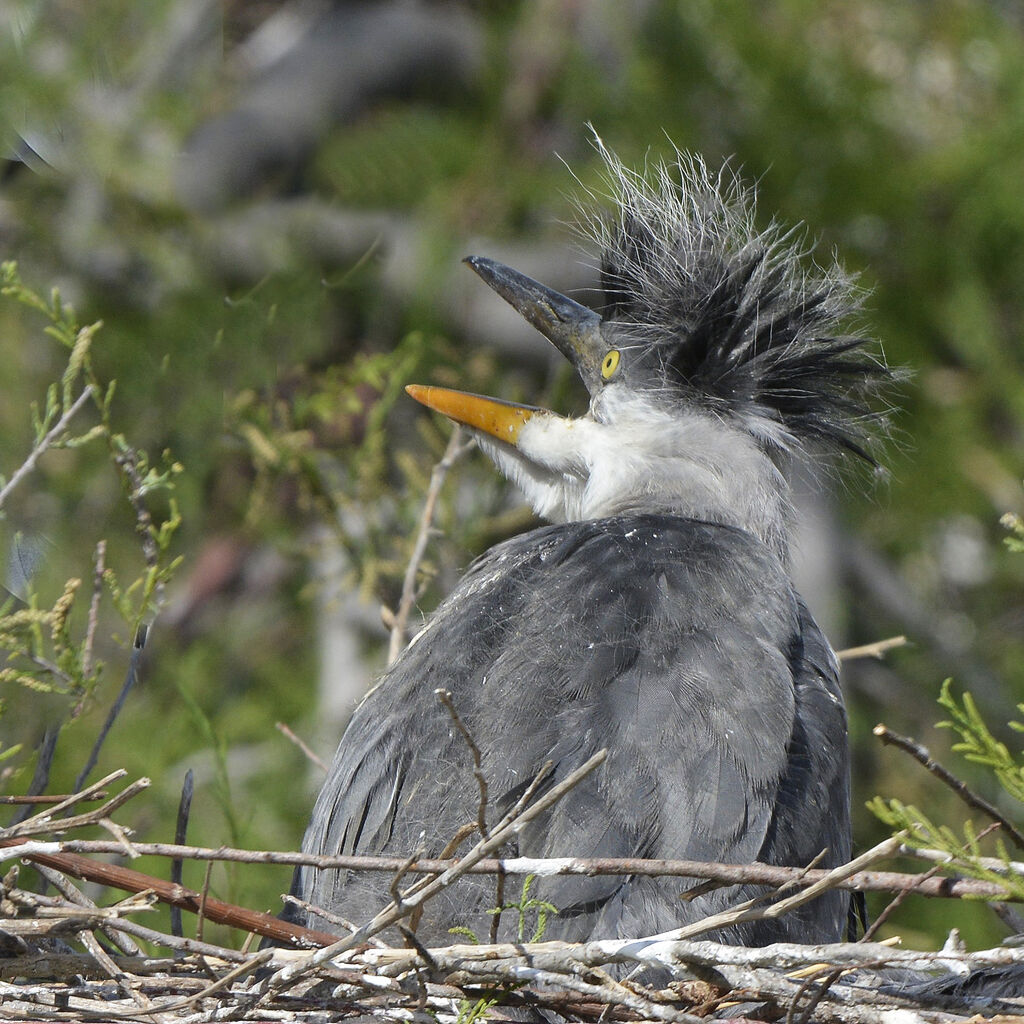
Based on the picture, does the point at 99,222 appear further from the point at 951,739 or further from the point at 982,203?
the point at 951,739

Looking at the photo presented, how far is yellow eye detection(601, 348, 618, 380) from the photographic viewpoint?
10.8ft

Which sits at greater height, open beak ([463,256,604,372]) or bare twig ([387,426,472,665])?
open beak ([463,256,604,372])

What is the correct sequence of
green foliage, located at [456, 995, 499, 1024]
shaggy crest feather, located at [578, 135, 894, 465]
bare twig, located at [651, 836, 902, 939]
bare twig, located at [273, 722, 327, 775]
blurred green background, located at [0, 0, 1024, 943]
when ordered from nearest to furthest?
bare twig, located at [651, 836, 902, 939], green foliage, located at [456, 995, 499, 1024], bare twig, located at [273, 722, 327, 775], shaggy crest feather, located at [578, 135, 894, 465], blurred green background, located at [0, 0, 1024, 943]

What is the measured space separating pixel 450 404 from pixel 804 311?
93 centimetres

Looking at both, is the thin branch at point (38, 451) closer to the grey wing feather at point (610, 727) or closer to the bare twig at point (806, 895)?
the grey wing feather at point (610, 727)

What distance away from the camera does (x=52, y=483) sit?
4.61 meters

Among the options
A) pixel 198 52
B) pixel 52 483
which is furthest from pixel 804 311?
pixel 198 52

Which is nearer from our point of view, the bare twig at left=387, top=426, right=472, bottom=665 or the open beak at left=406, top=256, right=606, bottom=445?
the bare twig at left=387, top=426, right=472, bottom=665

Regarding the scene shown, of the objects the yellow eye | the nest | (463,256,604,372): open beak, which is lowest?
the nest

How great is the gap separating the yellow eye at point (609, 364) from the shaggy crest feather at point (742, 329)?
69mm

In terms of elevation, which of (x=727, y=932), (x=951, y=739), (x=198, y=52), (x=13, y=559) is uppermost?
(x=198, y=52)

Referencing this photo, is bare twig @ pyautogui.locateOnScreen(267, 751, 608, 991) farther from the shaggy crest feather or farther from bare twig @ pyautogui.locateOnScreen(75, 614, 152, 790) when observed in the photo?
the shaggy crest feather

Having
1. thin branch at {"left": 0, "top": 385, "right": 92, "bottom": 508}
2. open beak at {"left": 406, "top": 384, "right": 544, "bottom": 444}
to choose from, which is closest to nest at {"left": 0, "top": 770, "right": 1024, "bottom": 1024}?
thin branch at {"left": 0, "top": 385, "right": 92, "bottom": 508}

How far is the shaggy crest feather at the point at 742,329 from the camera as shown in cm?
327
